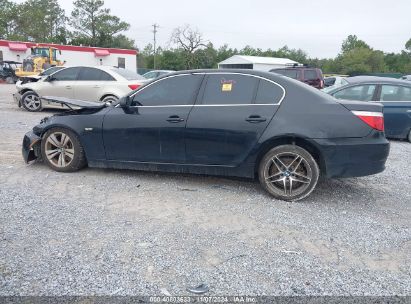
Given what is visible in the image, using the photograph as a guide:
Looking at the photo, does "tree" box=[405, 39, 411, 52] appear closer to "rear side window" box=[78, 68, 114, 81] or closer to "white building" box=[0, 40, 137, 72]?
"white building" box=[0, 40, 137, 72]

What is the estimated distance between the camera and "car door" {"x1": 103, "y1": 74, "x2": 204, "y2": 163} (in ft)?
15.6

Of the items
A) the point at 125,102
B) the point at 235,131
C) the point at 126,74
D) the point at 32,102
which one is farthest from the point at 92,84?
the point at 235,131

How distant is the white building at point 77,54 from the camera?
3628cm

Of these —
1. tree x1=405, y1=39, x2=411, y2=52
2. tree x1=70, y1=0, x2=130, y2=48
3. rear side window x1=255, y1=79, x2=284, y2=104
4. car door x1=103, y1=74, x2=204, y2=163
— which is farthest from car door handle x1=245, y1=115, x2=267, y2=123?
tree x1=405, y1=39, x2=411, y2=52

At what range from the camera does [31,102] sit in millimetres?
11367

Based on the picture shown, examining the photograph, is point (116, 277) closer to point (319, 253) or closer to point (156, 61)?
point (319, 253)

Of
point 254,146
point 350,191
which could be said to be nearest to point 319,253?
point 254,146

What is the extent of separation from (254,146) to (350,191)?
161cm

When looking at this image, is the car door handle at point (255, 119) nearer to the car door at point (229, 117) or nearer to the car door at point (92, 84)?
the car door at point (229, 117)

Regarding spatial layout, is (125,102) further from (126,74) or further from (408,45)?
(408,45)

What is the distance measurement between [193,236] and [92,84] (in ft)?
26.4

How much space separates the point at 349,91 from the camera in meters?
8.88

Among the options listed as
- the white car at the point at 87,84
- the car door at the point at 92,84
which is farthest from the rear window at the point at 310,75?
the car door at the point at 92,84

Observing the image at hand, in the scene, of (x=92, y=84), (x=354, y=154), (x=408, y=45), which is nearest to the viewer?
(x=354, y=154)
